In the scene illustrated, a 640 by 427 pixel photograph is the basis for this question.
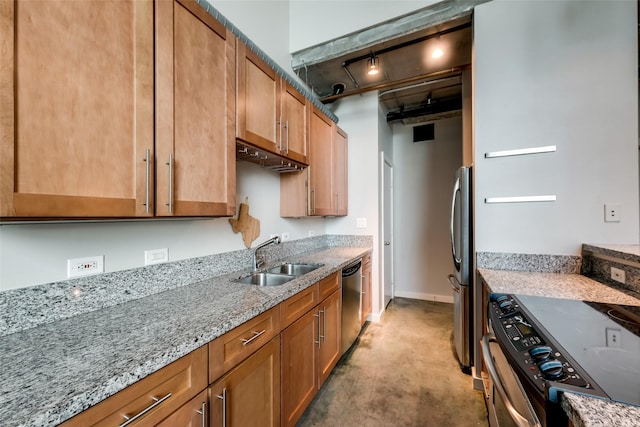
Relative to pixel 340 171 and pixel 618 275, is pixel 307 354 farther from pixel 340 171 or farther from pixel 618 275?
pixel 340 171

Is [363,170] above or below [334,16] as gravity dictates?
below

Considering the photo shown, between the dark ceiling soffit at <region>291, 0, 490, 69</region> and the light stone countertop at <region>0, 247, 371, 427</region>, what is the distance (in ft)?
7.60

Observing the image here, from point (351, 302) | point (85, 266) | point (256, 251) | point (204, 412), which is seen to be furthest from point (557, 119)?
point (85, 266)

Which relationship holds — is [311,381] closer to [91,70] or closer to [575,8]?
[91,70]

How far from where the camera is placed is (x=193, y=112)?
1221 millimetres

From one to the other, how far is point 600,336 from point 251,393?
1.35 meters

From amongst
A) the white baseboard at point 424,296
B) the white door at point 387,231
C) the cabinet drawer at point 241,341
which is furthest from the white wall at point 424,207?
the cabinet drawer at point 241,341

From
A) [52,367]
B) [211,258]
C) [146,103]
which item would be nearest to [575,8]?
[146,103]

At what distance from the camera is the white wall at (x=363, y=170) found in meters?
3.17

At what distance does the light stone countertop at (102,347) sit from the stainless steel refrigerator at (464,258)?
63.9 inches

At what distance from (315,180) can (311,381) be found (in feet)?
5.41

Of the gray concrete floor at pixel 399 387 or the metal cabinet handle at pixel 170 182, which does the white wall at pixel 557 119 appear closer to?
the gray concrete floor at pixel 399 387

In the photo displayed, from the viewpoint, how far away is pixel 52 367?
0.70 m

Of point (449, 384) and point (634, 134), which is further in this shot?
point (449, 384)
